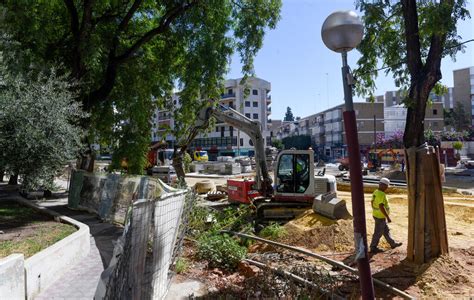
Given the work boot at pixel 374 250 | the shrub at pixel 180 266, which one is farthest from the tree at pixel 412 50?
the shrub at pixel 180 266

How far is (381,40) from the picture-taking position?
10.6 m

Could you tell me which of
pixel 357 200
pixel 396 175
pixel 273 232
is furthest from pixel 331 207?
pixel 396 175

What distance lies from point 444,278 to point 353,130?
4.35m

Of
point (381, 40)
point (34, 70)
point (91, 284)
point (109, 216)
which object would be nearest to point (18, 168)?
point (109, 216)

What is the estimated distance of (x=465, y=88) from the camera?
101438 mm

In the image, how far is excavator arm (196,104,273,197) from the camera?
16547 mm

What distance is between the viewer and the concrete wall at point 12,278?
221 inches

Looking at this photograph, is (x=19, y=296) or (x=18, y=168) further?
(x=18, y=168)

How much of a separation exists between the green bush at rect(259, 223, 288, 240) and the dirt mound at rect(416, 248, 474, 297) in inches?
195

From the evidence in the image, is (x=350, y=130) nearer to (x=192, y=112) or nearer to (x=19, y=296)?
(x=19, y=296)

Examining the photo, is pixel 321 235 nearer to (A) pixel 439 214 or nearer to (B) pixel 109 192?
(A) pixel 439 214

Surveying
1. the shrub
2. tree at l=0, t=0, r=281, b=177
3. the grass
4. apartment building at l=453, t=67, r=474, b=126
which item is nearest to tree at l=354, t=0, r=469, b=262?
the shrub

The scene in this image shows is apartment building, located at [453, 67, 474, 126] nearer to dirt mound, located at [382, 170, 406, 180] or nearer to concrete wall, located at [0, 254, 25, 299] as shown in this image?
dirt mound, located at [382, 170, 406, 180]

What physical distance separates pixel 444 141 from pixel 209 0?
53.7m
